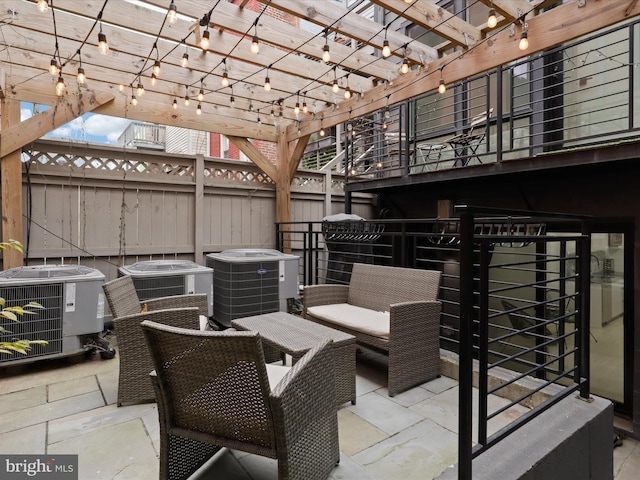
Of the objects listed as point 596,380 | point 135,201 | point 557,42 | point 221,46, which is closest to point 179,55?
point 221,46

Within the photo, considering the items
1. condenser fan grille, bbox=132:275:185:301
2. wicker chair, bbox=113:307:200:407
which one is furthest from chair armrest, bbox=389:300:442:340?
condenser fan grille, bbox=132:275:185:301

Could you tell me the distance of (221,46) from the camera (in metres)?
3.45

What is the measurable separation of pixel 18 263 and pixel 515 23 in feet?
16.1

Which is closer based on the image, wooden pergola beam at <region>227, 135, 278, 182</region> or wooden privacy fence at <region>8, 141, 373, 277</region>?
wooden privacy fence at <region>8, 141, 373, 277</region>

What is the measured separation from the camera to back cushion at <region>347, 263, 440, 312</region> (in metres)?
3.08

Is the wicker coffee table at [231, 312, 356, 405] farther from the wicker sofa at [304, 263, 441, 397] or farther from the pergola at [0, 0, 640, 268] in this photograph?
the pergola at [0, 0, 640, 268]

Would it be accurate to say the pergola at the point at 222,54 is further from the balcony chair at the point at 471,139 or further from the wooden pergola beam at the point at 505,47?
the balcony chair at the point at 471,139

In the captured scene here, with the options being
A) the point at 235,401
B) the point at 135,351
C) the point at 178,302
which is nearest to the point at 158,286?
the point at 178,302

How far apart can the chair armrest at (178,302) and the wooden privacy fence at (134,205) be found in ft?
5.21

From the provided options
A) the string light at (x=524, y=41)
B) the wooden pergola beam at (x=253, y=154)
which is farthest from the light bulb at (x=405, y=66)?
the wooden pergola beam at (x=253, y=154)

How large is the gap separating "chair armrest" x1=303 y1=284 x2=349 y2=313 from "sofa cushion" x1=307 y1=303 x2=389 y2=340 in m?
0.06

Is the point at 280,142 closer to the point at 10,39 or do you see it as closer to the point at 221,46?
the point at 221,46

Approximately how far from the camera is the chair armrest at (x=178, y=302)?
2.99 m

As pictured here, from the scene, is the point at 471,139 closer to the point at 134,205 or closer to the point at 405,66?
the point at 405,66
